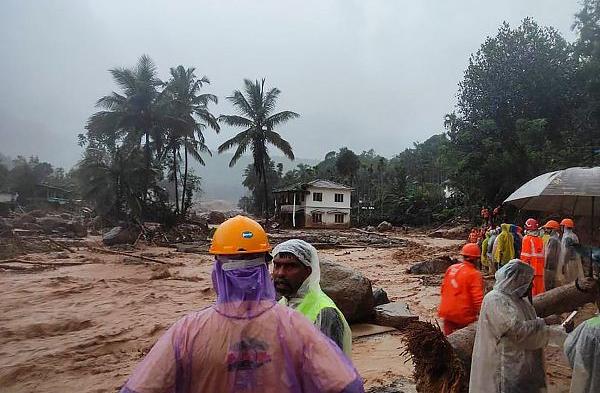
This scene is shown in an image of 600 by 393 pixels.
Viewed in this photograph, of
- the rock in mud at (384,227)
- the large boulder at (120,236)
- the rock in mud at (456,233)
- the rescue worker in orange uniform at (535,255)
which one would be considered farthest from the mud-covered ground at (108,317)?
the rock in mud at (384,227)

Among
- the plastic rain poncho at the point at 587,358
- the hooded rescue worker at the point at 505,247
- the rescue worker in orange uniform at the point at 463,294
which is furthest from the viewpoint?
the hooded rescue worker at the point at 505,247

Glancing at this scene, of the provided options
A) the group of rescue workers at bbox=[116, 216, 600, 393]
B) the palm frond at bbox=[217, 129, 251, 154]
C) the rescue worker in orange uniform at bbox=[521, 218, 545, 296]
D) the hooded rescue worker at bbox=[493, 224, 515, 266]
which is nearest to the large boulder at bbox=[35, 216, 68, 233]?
the palm frond at bbox=[217, 129, 251, 154]

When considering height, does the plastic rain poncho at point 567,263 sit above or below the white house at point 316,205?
below

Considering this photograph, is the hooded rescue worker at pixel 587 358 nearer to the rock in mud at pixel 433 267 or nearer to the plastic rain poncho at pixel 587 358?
the plastic rain poncho at pixel 587 358

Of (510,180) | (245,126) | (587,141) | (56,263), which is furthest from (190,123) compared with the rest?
(587,141)

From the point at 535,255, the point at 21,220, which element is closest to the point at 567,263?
the point at 535,255

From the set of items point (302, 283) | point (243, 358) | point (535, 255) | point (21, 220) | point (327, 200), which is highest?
point (327, 200)

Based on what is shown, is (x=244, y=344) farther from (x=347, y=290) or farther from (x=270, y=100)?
(x=270, y=100)

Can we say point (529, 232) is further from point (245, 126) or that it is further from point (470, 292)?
point (245, 126)

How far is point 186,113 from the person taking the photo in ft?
103

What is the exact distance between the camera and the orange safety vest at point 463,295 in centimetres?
431

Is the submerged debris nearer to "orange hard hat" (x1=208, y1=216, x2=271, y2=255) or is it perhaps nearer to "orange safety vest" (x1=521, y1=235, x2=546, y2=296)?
"orange hard hat" (x1=208, y1=216, x2=271, y2=255)

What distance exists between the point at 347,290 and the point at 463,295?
8.39ft

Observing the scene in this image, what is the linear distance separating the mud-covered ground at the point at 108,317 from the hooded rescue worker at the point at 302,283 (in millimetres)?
1980
